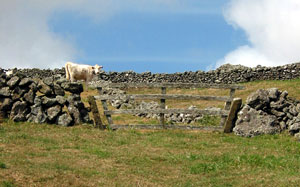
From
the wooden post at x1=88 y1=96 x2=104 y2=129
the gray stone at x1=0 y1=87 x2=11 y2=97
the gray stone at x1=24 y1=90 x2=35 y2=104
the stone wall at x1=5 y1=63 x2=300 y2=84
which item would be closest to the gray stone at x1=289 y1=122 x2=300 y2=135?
the wooden post at x1=88 y1=96 x2=104 y2=129

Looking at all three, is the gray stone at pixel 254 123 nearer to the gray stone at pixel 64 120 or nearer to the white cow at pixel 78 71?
the gray stone at pixel 64 120

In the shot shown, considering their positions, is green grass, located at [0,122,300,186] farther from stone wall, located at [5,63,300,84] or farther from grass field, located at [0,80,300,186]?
stone wall, located at [5,63,300,84]

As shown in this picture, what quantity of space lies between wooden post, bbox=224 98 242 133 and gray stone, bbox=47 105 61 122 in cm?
713

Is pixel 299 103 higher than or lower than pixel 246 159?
higher

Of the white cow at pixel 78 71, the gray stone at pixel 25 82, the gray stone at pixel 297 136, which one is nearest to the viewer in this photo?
the gray stone at pixel 297 136

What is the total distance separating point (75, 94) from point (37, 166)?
776 centimetres

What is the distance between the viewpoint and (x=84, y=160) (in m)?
12.7

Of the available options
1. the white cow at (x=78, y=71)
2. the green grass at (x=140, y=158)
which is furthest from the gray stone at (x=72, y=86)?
Result: the white cow at (x=78, y=71)

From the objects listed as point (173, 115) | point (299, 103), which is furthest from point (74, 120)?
point (299, 103)

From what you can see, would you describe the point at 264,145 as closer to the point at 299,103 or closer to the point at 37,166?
the point at 299,103

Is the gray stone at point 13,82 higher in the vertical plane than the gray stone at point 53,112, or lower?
higher

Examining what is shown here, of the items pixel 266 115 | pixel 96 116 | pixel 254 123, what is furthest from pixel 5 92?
pixel 266 115

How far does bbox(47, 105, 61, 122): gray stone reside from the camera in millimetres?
17834

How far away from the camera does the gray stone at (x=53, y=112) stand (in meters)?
17.8
